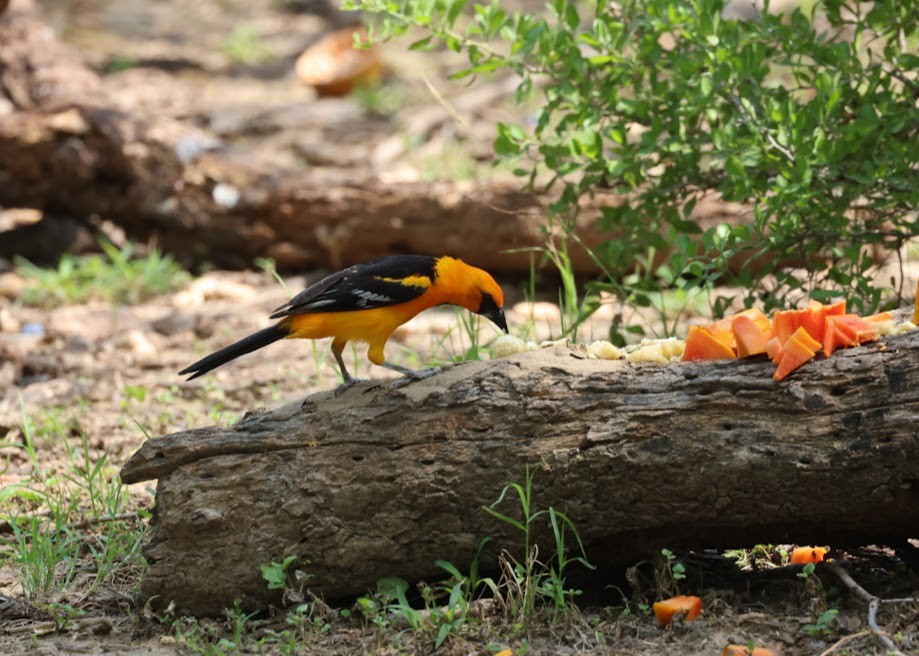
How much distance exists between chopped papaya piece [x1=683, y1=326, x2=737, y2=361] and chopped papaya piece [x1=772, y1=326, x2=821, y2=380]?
9.7 inches

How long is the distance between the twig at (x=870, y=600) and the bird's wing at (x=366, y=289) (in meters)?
1.65

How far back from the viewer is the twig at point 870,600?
9.47 feet

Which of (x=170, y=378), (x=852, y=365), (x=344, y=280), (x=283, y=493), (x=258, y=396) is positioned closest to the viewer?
(x=852, y=365)

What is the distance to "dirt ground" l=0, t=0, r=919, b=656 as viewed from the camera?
319 cm

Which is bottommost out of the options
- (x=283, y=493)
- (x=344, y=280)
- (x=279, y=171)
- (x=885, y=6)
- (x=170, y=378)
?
(x=170, y=378)

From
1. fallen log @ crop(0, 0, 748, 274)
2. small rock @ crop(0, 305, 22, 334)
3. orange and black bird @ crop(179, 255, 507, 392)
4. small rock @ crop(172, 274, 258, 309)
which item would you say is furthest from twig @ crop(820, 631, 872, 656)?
small rock @ crop(0, 305, 22, 334)

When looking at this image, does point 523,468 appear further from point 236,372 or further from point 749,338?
point 236,372

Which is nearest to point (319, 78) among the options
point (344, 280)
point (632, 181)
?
point (632, 181)

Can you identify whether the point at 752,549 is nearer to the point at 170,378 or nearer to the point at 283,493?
the point at 283,493

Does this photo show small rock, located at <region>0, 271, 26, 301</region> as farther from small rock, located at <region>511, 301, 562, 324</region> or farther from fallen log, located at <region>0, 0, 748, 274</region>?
small rock, located at <region>511, 301, 562, 324</region>

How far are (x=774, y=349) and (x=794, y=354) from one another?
86 millimetres

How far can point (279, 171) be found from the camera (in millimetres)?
8523

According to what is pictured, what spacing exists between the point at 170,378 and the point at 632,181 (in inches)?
117

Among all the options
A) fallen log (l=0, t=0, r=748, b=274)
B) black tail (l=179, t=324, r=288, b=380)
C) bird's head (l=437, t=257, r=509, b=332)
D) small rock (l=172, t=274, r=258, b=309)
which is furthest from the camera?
small rock (l=172, t=274, r=258, b=309)
